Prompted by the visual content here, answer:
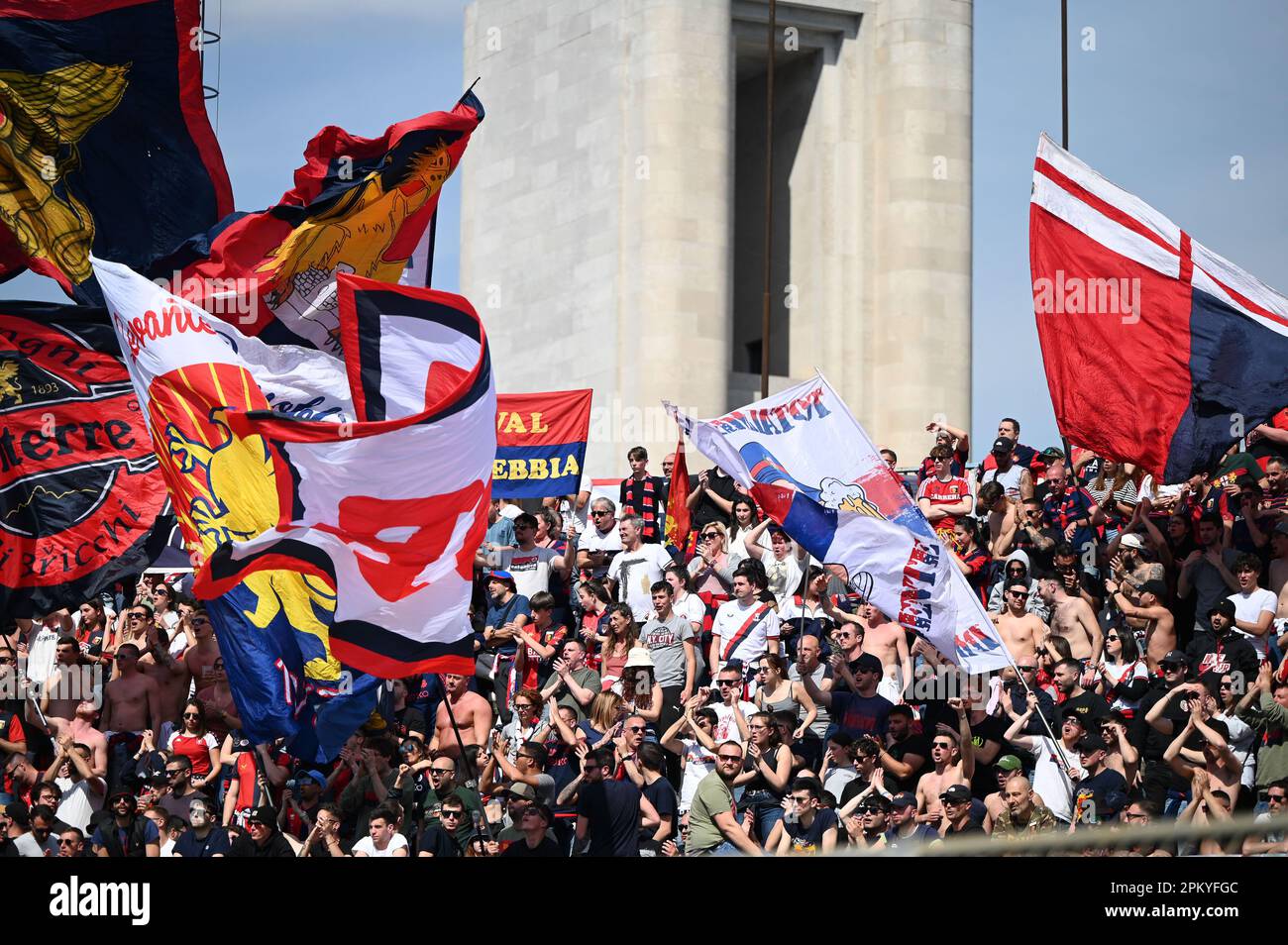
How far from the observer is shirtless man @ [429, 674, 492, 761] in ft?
48.2

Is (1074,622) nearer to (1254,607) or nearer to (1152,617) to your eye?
(1152,617)

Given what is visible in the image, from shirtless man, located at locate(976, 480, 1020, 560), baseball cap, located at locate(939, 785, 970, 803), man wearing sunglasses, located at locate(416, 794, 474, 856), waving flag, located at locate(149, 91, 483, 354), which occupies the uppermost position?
waving flag, located at locate(149, 91, 483, 354)

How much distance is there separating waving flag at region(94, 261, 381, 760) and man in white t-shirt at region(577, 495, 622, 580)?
22.8 ft

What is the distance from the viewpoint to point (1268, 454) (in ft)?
51.5

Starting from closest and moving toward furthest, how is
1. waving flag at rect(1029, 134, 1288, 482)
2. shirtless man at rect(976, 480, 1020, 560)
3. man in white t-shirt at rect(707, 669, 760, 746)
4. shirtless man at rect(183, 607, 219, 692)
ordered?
waving flag at rect(1029, 134, 1288, 482) < man in white t-shirt at rect(707, 669, 760, 746) < shirtless man at rect(183, 607, 219, 692) < shirtless man at rect(976, 480, 1020, 560)

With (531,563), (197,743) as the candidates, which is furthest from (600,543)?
(197,743)

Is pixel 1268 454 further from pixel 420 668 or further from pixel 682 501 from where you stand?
pixel 420 668

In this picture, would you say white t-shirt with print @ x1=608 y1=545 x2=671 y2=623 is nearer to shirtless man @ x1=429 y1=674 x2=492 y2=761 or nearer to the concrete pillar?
shirtless man @ x1=429 y1=674 x2=492 y2=761

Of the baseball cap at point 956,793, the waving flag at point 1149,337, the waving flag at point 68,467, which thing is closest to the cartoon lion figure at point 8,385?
the waving flag at point 68,467

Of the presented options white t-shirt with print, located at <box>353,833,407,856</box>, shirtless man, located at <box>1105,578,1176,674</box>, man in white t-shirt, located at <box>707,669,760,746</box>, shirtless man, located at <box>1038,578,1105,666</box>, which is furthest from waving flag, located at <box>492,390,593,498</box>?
white t-shirt with print, located at <box>353,833,407,856</box>

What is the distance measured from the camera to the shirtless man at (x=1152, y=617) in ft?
47.0

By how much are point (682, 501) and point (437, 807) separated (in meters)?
6.28

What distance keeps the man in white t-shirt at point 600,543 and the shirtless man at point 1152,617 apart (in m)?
5.68

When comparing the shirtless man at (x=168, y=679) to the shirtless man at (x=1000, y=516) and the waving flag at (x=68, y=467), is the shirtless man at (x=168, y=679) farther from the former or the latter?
the shirtless man at (x=1000, y=516)
